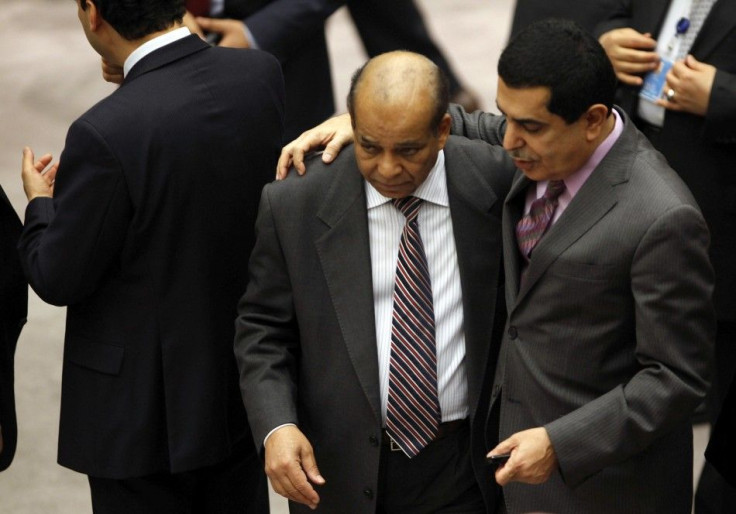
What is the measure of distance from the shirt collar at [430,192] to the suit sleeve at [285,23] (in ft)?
5.50

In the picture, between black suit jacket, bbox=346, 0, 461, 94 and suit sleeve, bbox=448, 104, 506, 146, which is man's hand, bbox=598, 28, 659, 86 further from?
black suit jacket, bbox=346, 0, 461, 94

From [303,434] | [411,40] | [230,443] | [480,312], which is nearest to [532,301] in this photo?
[480,312]

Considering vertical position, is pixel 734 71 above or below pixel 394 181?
below

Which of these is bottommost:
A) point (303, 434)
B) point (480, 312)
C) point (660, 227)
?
point (303, 434)

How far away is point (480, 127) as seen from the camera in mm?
3334

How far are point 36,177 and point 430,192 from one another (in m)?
1.09

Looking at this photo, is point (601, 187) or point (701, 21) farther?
point (701, 21)

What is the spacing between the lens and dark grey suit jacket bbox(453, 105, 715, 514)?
272 cm

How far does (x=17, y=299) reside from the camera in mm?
3596

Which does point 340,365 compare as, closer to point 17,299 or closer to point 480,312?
point 480,312

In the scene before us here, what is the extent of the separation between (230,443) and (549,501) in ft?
3.01

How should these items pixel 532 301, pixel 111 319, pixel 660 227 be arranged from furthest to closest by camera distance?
pixel 111 319, pixel 532 301, pixel 660 227

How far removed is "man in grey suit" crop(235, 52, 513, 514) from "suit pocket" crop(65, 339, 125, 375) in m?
0.39

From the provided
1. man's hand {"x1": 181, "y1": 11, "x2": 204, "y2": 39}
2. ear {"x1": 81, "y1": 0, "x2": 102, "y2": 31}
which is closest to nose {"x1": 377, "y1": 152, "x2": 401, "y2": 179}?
ear {"x1": 81, "y1": 0, "x2": 102, "y2": 31}
